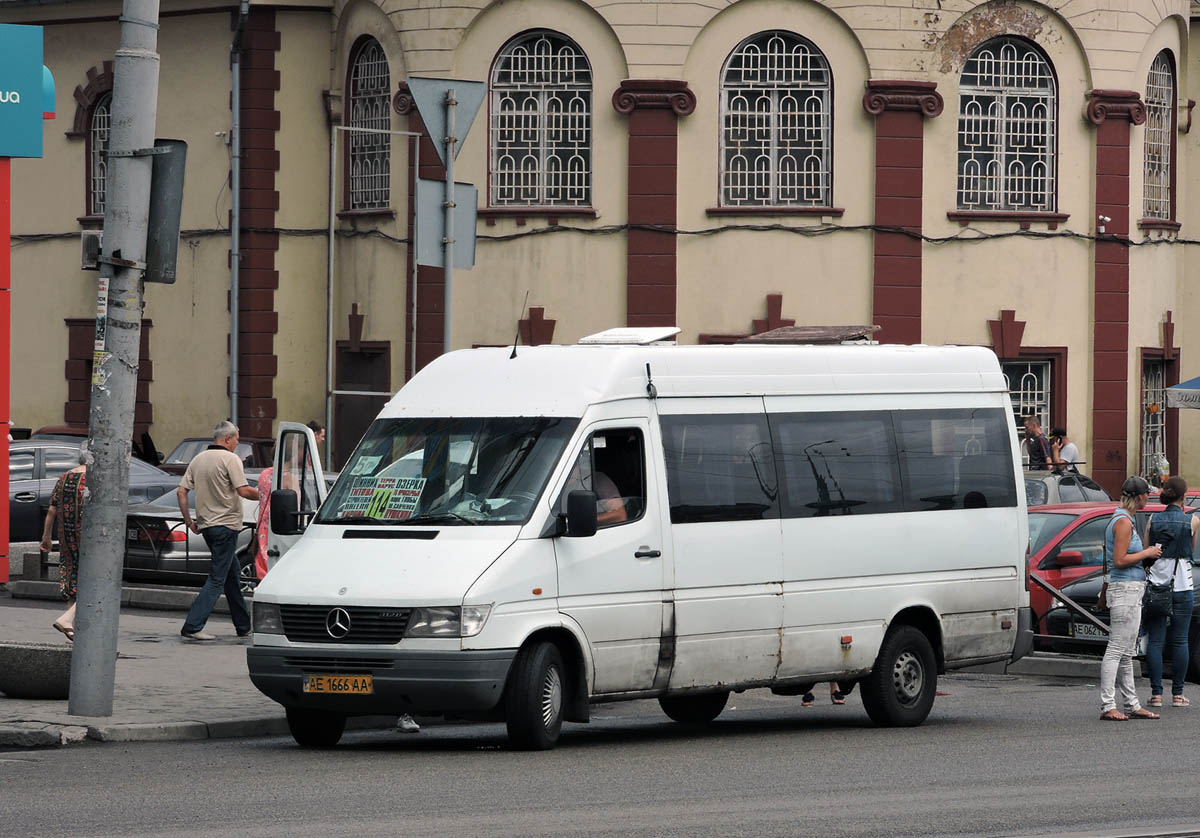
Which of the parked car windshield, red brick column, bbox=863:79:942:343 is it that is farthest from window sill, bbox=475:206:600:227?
the parked car windshield

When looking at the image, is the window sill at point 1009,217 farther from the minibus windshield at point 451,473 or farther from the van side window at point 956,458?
the minibus windshield at point 451,473

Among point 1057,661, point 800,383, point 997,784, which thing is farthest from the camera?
point 1057,661

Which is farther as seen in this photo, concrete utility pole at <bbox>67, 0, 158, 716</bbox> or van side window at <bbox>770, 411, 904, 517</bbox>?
van side window at <bbox>770, 411, 904, 517</bbox>

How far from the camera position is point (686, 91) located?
29.8 metres

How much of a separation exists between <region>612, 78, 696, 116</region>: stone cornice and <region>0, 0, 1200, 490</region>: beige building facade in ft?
0.11

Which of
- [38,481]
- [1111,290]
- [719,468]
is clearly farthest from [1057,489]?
[719,468]

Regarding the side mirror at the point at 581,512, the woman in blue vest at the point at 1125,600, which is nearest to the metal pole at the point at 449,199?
the side mirror at the point at 581,512

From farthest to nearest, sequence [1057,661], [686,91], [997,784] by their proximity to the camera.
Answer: [686,91]
[1057,661]
[997,784]

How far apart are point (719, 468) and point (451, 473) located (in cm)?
172

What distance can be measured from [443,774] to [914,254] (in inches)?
797

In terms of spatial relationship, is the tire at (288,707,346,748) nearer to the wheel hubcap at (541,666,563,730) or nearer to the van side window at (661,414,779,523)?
the wheel hubcap at (541,666,563,730)

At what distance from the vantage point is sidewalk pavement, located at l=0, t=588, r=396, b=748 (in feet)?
41.7

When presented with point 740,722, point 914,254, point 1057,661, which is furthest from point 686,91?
point 740,722

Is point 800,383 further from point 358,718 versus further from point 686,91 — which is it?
point 686,91
